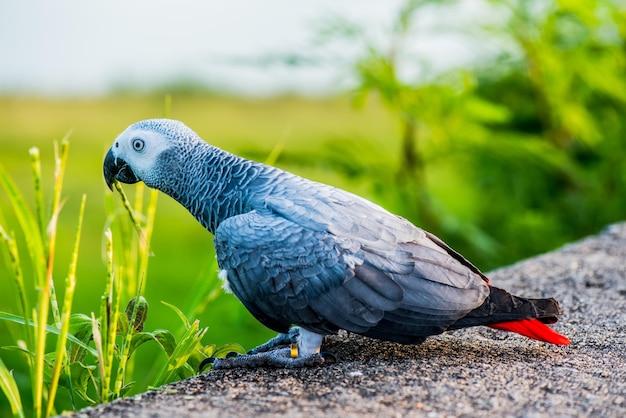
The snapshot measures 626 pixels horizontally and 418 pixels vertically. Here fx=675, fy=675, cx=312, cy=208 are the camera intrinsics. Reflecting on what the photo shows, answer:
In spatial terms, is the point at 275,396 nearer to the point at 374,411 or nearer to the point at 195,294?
the point at 374,411

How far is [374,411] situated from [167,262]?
3.92 metres

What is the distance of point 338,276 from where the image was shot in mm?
1451

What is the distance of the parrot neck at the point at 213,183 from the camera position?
1642mm

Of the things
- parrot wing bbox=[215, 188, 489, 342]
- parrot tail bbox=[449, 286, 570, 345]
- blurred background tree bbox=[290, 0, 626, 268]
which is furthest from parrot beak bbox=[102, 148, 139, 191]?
blurred background tree bbox=[290, 0, 626, 268]

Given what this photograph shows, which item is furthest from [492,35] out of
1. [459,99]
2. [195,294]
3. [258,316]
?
[258,316]

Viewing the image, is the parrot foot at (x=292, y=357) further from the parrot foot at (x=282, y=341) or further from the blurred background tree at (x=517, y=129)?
the blurred background tree at (x=517, y=129)

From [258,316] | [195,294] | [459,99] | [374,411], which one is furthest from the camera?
[459,99]

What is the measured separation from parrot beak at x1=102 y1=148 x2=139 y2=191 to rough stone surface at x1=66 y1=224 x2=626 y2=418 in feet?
1.89

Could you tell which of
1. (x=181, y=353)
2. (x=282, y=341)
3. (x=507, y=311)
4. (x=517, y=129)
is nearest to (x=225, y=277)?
(x=181, y=353)

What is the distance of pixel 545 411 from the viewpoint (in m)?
1.27

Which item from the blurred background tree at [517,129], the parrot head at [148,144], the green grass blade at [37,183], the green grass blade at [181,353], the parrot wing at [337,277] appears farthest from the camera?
the blurred background tree at [517,129]

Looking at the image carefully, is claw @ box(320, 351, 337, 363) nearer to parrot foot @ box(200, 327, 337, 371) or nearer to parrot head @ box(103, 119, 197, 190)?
parrot foot @ box(200, 327, 337, 371)

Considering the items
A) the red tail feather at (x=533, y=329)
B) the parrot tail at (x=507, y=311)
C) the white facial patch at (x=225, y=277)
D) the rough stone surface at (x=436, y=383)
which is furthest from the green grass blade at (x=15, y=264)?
the red tail feather at (x=533, y=329)

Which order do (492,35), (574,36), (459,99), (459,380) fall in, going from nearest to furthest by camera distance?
(459,380) → (459,99) → (492,35) → (574,36)
